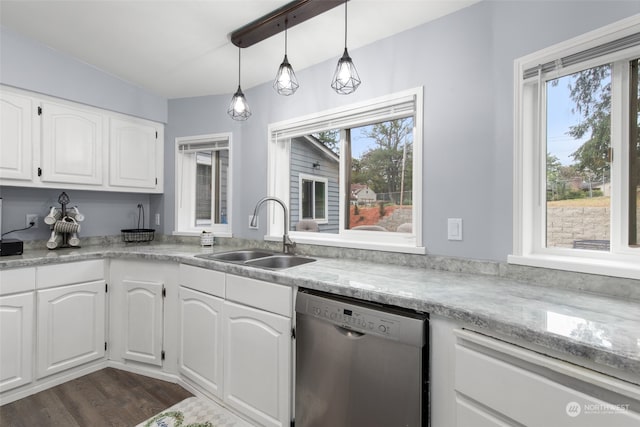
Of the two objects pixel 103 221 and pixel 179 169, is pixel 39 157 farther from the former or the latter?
pixel 179 169

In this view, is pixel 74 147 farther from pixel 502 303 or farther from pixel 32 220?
pixel 502 303

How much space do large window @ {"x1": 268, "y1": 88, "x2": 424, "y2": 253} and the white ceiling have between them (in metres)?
0.43

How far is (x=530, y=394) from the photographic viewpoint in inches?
35.0

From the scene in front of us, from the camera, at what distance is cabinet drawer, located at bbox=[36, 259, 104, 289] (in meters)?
2.05

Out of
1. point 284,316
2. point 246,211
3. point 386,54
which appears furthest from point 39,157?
point 386,54

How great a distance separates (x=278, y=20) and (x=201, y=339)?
2027 mm

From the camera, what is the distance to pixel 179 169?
3.07 meters

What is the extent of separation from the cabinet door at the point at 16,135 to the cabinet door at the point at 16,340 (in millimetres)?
903

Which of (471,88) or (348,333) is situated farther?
(471,88)

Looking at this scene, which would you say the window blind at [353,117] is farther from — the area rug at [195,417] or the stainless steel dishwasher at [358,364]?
the area rug at [195,417]
